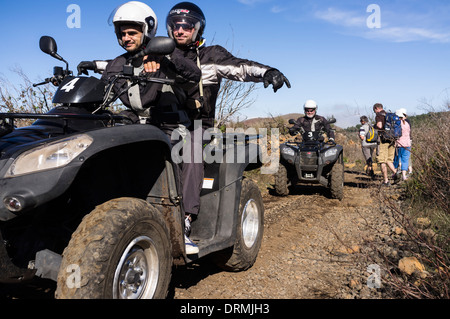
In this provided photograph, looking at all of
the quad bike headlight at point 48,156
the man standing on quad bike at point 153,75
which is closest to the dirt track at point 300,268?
the man standing on quad bike at point 153,75

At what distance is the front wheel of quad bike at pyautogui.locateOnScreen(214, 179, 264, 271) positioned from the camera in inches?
155

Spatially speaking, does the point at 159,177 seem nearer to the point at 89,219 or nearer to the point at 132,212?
the point at 132,212

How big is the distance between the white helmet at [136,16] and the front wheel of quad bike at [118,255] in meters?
1.60

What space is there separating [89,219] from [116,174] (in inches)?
25.7

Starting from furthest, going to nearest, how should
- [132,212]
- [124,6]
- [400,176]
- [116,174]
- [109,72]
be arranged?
[400,176] → [109,72] → [124,6] → [116,174] → [132,212]

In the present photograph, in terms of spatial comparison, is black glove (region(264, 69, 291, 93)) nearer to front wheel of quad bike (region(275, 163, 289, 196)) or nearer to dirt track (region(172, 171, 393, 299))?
dirt track (region(172, 171, 393, 299))

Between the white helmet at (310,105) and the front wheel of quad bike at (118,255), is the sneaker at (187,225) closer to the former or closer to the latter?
the front wheel of quad bike at (118,255)

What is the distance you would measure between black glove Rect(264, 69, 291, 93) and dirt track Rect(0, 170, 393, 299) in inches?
53.4

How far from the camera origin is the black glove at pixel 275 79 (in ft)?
11.1

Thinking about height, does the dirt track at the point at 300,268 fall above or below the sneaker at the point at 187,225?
below

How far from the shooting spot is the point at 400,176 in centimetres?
1091

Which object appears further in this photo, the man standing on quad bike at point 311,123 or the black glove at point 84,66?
the man standing on quad bike at point 311,123
